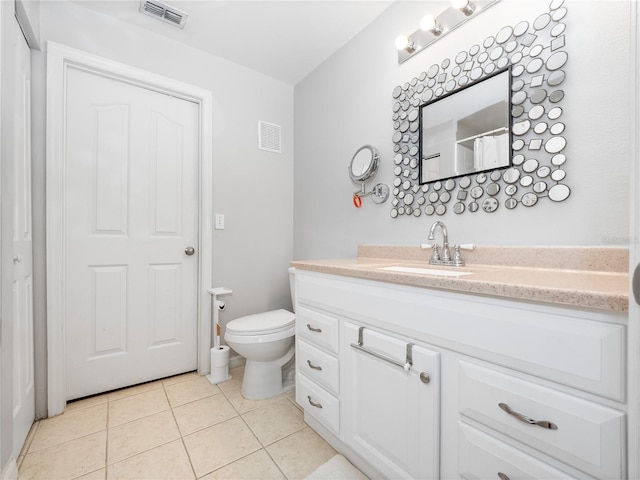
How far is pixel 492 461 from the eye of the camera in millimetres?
749

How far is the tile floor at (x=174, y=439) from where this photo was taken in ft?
3.97

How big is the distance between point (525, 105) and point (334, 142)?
1200 mm

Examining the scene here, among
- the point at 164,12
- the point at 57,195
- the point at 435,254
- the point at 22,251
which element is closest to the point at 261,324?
the point at 435,254

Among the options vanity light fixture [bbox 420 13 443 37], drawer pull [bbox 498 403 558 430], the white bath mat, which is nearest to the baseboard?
the white bath mat

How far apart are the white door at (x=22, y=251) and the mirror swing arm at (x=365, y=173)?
161 centimetres

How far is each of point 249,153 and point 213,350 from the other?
146 cm

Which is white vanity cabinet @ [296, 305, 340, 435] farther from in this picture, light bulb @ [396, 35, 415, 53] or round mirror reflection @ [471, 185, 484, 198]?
light bulb @ [396, 35, 415, 53]

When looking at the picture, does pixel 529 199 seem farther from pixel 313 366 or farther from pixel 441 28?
pixel 313 366

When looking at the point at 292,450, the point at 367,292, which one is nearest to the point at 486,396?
the point at 367,292

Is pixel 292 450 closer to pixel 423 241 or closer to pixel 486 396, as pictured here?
pixel 486 396

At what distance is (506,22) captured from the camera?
1225mm

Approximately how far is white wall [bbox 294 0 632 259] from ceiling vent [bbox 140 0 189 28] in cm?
96

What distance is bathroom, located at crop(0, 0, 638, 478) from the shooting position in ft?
3.22

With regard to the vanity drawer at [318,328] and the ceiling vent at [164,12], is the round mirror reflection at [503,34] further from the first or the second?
the ceiling vent at [164,12]
